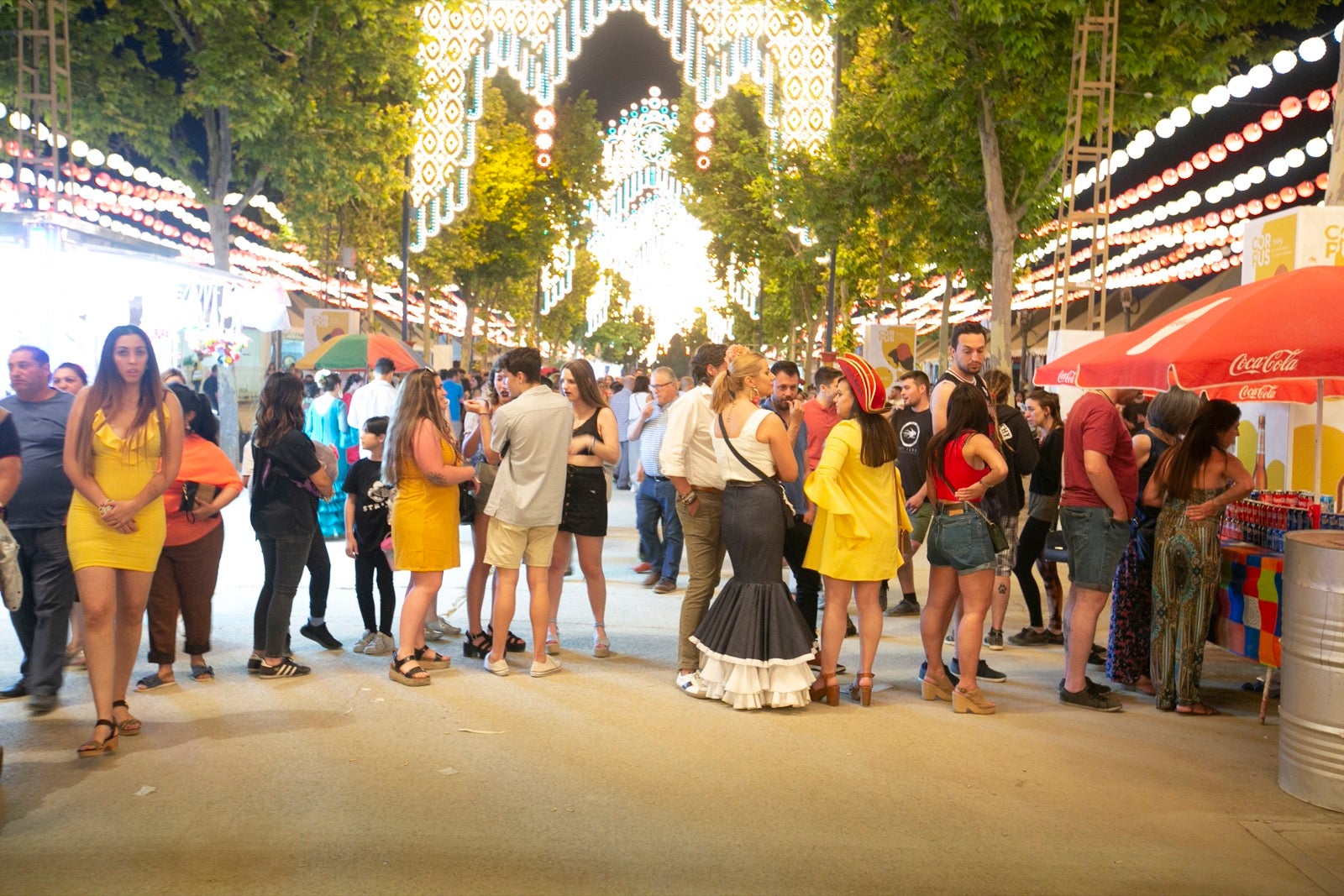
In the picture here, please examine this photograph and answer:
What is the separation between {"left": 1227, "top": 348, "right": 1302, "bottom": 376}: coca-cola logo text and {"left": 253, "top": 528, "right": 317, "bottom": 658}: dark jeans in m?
5.32

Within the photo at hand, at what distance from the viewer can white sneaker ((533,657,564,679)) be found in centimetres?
772

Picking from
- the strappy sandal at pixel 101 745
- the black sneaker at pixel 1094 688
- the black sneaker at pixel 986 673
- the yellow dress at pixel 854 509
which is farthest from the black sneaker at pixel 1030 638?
the strappy sandal at pixel 101 745

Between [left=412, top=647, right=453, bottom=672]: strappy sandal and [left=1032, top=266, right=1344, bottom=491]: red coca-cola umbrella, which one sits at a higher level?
[left=1032, top=266, right=1344, bottom=491]: red coca-cola umbrella

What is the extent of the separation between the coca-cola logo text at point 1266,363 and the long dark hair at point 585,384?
12.8 ft

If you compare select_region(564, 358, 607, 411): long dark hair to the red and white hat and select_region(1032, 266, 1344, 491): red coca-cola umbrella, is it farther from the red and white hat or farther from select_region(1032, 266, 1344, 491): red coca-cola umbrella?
select_region(1032, 266, 1344, 491): red coca-cola umbrella

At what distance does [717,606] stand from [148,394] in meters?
3.19

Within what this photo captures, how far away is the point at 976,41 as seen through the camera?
17344mm

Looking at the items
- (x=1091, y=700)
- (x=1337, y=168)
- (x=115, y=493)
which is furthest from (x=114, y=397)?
(x=1337, y=168)

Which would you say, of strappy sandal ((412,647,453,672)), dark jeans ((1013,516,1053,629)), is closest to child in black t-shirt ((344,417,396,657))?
strappy sandal ((412,647,453,672))

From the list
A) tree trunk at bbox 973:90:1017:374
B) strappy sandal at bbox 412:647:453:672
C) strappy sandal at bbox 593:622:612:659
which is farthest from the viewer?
tree trunk at bbox 973:90:1017:374

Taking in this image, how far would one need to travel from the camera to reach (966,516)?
6.95 metres

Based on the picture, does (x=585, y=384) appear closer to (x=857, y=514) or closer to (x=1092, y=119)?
(x=857, y=514)

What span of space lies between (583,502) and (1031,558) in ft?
11.0

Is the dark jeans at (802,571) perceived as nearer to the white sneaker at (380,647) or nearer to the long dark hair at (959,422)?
the long dark hair at (959,422)
